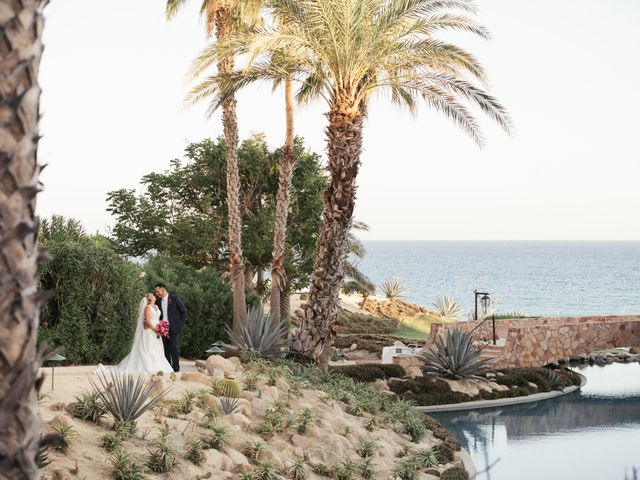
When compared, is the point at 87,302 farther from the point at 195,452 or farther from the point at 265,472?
the point at 265,472

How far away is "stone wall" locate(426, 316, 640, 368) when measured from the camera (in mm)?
25484

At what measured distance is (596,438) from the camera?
1738 centimetres

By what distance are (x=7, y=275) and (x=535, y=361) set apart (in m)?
24.3

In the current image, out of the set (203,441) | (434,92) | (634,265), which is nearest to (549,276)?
(634,265)

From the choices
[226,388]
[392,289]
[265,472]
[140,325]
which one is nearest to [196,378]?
[226,388]

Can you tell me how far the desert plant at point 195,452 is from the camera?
1035 centimetres

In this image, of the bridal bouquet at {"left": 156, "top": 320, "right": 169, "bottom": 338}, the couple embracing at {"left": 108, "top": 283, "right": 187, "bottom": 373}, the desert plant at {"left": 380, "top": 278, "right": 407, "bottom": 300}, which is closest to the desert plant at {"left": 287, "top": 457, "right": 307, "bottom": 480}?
the couple embracing at {"left": 108, "top": 283, "right": 187, "bottom": 373}

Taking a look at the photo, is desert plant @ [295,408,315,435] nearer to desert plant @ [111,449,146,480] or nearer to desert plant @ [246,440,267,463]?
desert plant @ [246,440,267,463]

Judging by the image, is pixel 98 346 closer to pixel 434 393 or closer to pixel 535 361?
pixel 434 393

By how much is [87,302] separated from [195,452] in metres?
9.17

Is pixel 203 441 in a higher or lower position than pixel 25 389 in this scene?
lower

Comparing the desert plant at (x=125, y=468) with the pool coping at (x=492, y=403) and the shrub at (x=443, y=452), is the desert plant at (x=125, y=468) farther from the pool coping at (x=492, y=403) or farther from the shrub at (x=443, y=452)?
the pool coping at (x=492, y=403)

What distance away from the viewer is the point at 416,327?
140 feet

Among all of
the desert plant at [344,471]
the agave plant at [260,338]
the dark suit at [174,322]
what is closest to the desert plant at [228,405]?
the desert plant at [344,471]
